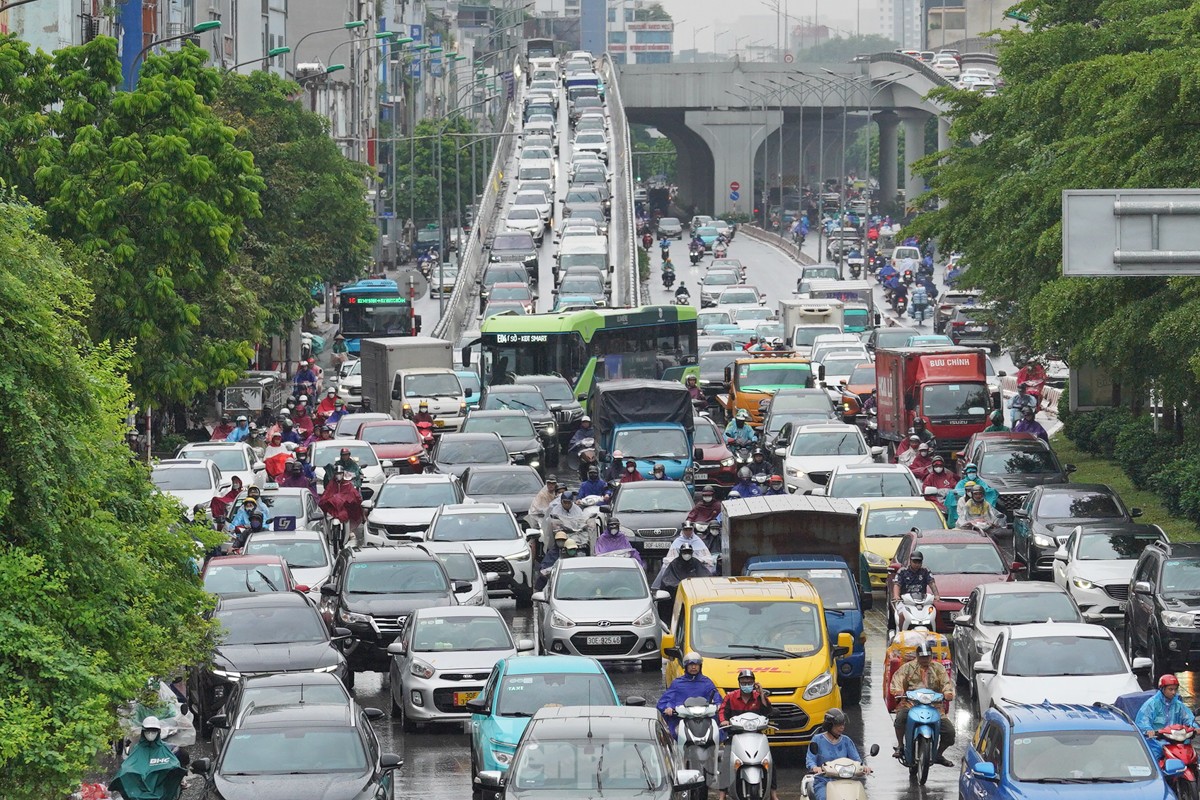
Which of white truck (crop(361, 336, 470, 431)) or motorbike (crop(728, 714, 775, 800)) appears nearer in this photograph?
motorbike (crop(728, 714, 775, 800))

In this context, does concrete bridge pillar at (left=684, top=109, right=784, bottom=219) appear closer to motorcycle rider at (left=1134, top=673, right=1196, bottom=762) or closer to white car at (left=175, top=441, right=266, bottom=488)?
white car at (left=175, top=441, right=266, bottom=488)

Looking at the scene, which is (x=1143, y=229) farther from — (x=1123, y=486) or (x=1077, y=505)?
(x=1123, y=486)

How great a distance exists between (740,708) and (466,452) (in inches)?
794

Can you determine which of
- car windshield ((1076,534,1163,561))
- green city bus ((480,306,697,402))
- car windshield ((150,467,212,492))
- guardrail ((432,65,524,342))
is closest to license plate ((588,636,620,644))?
car windshield ((1076,534,1163,561))

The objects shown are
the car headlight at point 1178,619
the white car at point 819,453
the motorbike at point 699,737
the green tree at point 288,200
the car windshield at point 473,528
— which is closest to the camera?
the motorbike at point 699,737

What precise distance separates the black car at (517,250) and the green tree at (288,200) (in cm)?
1115

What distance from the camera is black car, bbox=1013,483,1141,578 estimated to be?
3025 centimetres

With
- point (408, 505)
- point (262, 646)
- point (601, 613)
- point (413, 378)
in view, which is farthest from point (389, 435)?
point (262, 646)

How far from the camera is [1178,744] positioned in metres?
17.6

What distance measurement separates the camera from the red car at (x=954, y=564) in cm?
2647

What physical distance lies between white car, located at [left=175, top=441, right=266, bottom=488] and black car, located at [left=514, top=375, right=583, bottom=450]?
927 centimetres

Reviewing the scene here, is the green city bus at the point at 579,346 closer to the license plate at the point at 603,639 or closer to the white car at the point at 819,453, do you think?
the white car at the point at 819,453

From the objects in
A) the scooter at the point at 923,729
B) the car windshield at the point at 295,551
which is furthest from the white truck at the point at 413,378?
the scooter at the point at 923,729

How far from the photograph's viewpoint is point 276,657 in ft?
72.7
